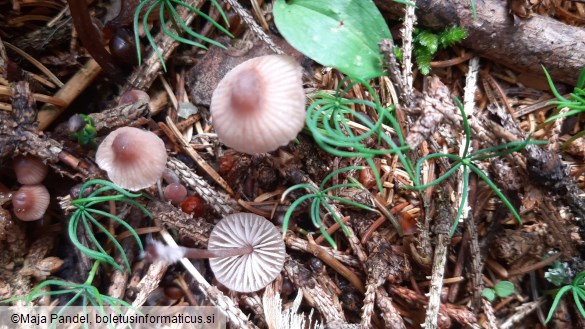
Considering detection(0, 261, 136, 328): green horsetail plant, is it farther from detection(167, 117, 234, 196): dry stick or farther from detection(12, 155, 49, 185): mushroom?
detection(167, 117, 234, 196): dry stick

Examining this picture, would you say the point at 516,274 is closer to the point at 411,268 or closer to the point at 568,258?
the point at 568,258

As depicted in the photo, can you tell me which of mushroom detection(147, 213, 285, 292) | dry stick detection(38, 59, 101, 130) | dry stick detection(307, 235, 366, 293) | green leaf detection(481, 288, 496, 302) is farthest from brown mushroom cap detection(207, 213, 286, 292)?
dry stick detection(38, 59, 101, 130)

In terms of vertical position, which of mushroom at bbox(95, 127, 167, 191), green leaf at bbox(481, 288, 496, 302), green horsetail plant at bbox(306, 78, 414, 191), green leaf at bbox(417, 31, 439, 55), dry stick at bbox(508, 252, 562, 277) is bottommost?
green leaf at bbox(481, 288, 496, 302)

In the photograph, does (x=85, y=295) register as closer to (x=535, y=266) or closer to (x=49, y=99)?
(x=49, y=99)

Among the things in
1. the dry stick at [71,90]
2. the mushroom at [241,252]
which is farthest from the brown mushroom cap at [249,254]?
the dry stick at [71,90]

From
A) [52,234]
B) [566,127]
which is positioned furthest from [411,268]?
[52,234]

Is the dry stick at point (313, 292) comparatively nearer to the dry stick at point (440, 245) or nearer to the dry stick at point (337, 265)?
the dry stick at point (337, 265)

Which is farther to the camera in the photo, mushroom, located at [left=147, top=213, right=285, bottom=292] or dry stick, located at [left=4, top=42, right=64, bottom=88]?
dry stick, located at [left=4, top=42, right=64, bottom=88]
